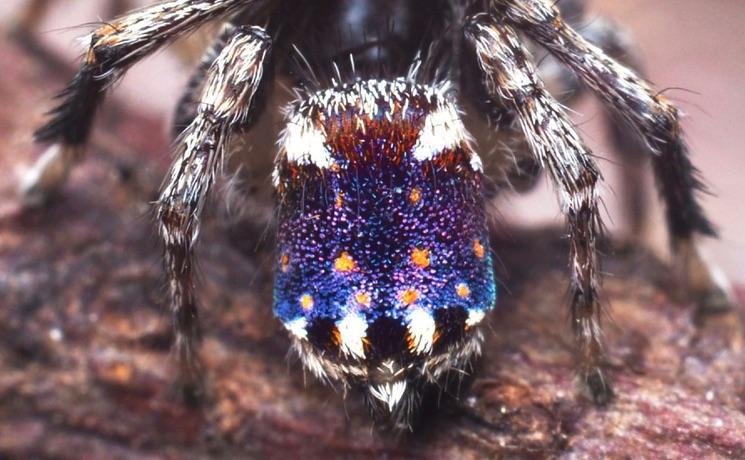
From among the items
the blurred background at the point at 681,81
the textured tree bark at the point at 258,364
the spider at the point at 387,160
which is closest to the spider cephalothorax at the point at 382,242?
the spider at the point at 387,160

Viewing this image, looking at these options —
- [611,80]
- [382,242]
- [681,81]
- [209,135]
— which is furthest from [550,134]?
[681,81]

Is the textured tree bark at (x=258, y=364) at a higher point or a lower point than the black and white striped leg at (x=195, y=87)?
lower

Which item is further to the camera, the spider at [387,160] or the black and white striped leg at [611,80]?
the black and white striped leg at [611,80]

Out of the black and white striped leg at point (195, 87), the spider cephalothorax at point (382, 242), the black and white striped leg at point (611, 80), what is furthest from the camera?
the black and white striped leg at point (195, 87)

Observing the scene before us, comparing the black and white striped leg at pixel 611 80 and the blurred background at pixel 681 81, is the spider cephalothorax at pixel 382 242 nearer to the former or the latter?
the black and white striped leg at pixel 611 80

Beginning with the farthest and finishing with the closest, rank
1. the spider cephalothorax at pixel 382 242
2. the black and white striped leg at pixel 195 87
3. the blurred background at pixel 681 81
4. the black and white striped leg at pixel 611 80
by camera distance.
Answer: the blurred background at pixel 681 81 < the black and white striped leg at pixel 195 87 < the black and white striped leg at pixel 611 80 < the spider cephalothorax at pixel 382 242

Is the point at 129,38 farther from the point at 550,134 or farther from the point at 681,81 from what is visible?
the point at 681,81
